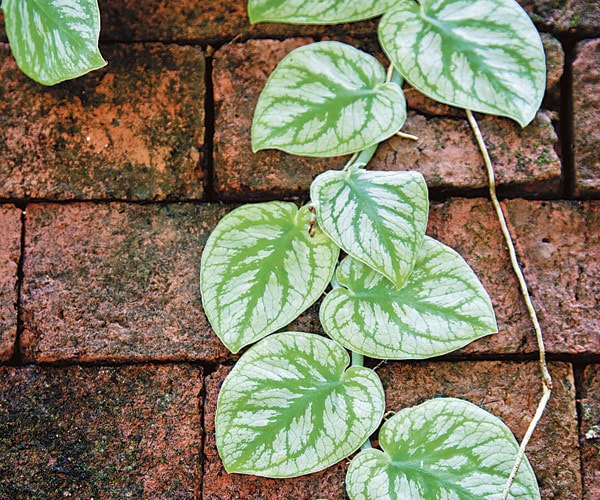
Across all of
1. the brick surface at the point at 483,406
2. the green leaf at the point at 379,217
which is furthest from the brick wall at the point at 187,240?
the green leaf at the point at 379,217

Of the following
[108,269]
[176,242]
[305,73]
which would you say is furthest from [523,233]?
[108,269]

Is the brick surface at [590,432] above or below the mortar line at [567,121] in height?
below

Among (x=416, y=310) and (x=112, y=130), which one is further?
(x=112, y=130)

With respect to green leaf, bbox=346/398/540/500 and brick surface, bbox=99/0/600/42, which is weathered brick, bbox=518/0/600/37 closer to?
brick surface, bbox=99/0/600/42

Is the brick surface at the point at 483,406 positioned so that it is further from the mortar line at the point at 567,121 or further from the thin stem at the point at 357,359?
the mortar line at the point at 567,121

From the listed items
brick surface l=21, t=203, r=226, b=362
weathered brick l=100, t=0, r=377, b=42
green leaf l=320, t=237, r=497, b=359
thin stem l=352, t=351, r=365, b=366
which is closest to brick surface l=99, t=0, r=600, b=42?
weathered brick l=100, t=0, r=377, b=42

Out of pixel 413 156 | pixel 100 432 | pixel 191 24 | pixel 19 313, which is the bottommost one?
pixel 100 432

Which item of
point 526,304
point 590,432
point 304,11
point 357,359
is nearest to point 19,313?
point 357,359

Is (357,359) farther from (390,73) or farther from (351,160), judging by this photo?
(390,73)
